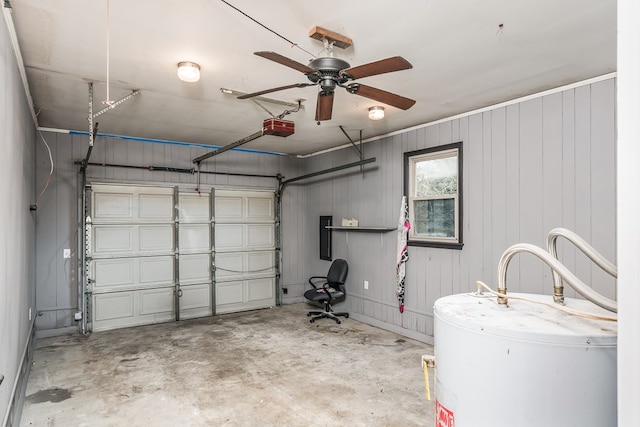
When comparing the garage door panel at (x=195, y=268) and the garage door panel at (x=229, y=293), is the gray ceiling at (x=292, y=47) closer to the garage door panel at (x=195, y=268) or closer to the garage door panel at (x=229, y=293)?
the garage door panel at (x=195, y=268)

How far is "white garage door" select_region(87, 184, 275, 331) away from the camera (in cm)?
516

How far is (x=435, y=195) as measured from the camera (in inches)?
177

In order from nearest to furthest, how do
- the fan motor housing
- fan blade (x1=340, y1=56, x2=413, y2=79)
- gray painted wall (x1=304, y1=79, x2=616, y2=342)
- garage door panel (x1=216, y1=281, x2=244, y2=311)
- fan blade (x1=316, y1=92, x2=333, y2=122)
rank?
fan blade (x1=340, y1=56, x2=413, y2=79) < fan blade (x1=316, y1=92, x2=333, y2=122) < gray painted wall (x1=304, y1=79, x2=616, y2=342) < the fan motor housing < garage door panel (x1=216, y1=281, x2=244, y2=311)

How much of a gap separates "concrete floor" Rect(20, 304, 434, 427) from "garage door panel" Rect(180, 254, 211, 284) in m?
0.87

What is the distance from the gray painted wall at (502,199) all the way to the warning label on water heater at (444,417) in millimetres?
2409

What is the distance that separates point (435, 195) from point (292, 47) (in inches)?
106

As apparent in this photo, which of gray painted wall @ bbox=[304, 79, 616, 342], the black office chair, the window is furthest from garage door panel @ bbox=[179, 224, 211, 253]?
the window

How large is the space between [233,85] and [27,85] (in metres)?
1.77

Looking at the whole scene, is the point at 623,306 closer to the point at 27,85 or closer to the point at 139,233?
the point at 27,85

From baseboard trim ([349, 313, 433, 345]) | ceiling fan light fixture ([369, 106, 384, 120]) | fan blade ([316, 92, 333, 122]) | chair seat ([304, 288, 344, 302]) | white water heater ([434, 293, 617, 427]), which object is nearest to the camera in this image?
white water heater ([434, 293, 617, 427])

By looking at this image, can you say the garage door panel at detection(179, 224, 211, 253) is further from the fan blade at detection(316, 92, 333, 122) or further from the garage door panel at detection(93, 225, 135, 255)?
the fan blade at detection(316, 92, 333, 122)

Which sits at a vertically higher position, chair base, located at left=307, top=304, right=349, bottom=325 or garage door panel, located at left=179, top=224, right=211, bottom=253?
garage door panel, located at left=179, top=224, right=211, bottom=253

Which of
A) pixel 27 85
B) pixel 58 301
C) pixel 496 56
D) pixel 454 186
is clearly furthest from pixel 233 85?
pixel 58 301

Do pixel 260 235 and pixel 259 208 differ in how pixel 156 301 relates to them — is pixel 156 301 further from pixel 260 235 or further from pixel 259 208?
pixel 259 208
